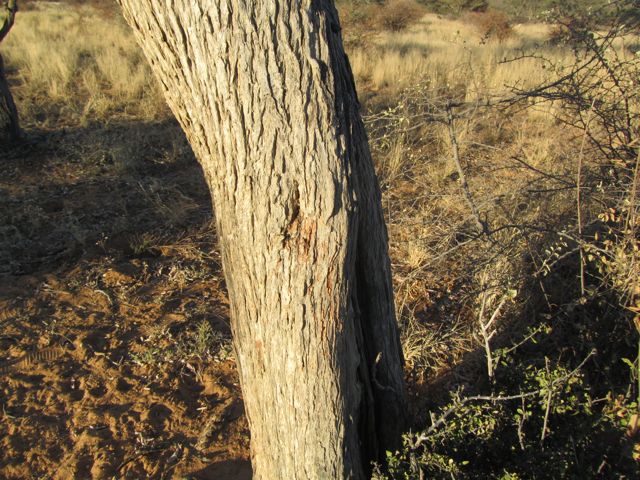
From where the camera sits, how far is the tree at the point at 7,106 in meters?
6.31

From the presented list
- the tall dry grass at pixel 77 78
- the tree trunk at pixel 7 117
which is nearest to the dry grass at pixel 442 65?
the tall dry grass at pixel 77 78

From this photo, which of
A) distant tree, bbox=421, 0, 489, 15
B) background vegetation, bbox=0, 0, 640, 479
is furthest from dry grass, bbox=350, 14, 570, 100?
distant tree, bbox=421, 0, 489, 15

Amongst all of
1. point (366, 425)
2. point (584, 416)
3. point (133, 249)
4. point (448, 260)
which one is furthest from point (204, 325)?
point (584, 416)

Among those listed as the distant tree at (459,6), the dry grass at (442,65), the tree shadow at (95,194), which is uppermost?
the distant tree at (459,6)

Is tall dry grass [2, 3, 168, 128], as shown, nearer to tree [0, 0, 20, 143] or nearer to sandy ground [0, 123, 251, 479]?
tree [0, 0, 20, 143]

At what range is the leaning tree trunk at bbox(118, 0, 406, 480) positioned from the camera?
1.25m

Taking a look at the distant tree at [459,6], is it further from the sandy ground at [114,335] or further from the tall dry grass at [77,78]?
the sandy ground at [114,335]

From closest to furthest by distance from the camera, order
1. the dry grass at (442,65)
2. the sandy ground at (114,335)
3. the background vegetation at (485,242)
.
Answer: the background vegetation at (485,242) → the sandy ground at (114,335) → the dry grass at (442,65)

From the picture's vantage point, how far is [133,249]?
4.28 metres

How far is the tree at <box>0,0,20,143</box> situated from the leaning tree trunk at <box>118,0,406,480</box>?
6176 millimetres

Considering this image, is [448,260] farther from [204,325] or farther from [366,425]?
[366,425]

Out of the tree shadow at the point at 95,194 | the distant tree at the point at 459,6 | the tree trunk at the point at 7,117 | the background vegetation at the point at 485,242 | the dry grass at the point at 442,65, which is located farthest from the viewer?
the distant tree at the point at 459,6

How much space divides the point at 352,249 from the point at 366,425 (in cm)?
87

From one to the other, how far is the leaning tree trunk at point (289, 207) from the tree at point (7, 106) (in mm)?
6176
